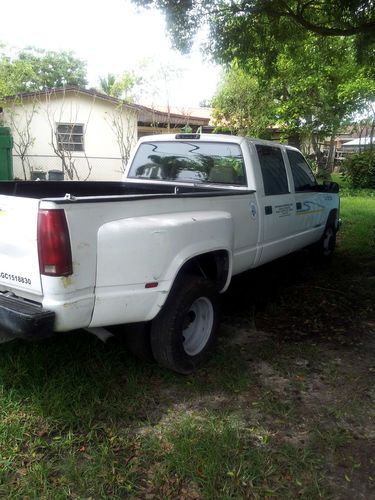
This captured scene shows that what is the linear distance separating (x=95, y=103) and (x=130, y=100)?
186cm

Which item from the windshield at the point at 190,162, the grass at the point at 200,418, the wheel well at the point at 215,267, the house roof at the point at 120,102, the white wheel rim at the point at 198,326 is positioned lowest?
the grass at the point at 200,418

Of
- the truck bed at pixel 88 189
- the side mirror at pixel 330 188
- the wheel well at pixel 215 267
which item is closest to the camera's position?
the wheel well at pixel 215 267

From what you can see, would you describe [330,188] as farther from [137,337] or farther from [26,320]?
[26,320]

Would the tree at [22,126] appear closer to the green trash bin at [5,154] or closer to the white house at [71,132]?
the white house at [71,132]

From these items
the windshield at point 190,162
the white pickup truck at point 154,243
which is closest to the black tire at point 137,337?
the white pickup truck at point 154,243

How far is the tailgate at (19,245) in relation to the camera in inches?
96.5

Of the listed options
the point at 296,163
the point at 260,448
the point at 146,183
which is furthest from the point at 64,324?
the point at 296,163

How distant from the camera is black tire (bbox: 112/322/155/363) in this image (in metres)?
3.13

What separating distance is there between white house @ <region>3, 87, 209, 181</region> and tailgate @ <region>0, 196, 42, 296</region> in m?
12.3

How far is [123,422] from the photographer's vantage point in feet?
9.09

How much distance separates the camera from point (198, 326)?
3.54m

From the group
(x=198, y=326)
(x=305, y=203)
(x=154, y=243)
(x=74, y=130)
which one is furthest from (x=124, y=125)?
(x=154, y=243)

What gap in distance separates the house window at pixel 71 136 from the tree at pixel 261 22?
8.88 meters

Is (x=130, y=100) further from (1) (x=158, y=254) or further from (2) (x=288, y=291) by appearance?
(1) (x=158, y=254)
